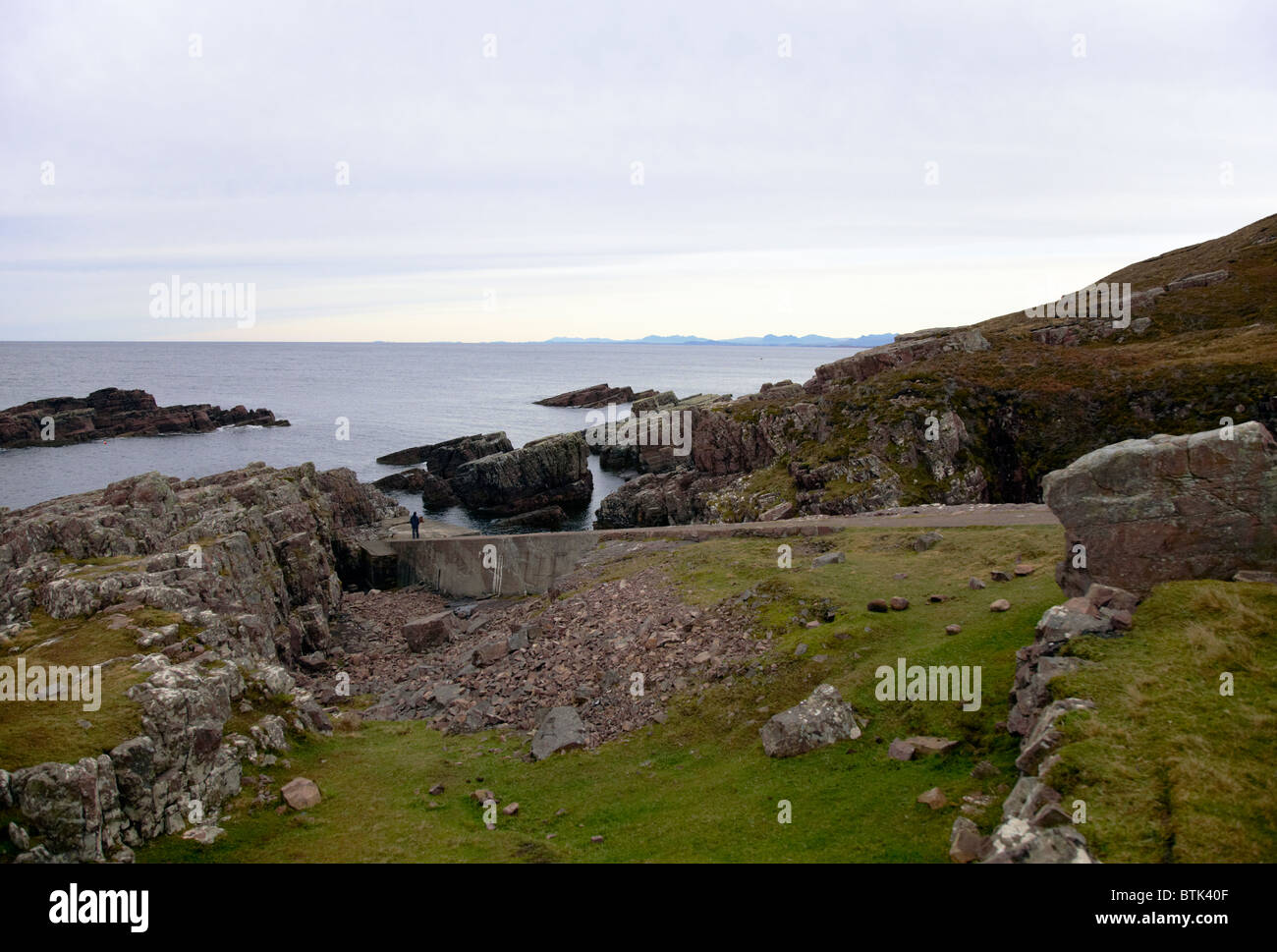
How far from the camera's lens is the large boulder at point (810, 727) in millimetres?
16312

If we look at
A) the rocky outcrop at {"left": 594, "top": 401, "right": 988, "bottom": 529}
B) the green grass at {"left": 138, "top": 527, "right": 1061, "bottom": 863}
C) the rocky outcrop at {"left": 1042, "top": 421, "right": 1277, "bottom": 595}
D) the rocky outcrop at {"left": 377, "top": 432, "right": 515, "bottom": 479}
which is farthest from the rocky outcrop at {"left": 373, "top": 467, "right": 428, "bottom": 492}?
the rocky outcrop at {"left": 1042, "top": 421, "right": 1277, "bottom": 595}

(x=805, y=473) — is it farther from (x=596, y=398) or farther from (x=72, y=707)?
(x=596, y=398)

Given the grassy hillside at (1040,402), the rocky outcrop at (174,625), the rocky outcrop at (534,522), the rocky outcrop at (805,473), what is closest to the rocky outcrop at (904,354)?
the grassy hillside at (1040,402)

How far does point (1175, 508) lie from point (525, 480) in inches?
2569

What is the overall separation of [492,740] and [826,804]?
985 centimetres

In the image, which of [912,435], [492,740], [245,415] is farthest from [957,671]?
[245,415]

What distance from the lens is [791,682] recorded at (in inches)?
760

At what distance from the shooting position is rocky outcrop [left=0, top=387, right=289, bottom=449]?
10331 cm

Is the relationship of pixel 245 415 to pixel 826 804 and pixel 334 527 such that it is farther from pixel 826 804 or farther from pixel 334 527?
pixel 826 804

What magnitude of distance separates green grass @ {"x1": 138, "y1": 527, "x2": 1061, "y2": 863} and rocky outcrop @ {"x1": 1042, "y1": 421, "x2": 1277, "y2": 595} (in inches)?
114

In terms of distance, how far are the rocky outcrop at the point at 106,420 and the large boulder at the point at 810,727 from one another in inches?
4556

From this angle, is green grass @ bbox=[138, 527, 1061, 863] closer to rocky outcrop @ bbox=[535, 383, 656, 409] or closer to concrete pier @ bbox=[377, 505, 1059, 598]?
concrete pier @ bbox=[377, 505, 1059, 598]

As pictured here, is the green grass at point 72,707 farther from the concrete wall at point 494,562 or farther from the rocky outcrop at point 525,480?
the rocky outcrop at point 525,480
